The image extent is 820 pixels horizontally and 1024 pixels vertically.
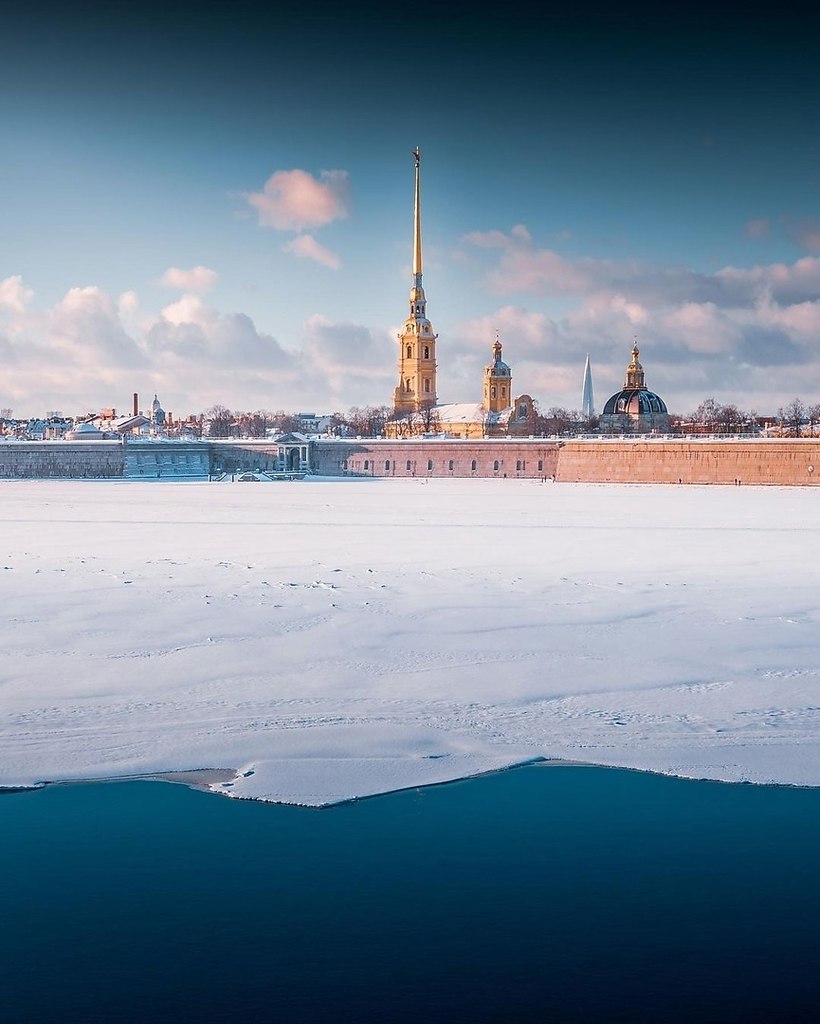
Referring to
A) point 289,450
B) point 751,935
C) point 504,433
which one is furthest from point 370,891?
point 504,433

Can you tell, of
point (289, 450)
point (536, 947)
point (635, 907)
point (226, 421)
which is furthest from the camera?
point (226, 421)

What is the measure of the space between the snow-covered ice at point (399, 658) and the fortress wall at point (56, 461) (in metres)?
43.2

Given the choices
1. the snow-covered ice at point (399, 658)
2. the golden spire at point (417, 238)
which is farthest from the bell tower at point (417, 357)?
the snow-covered ice at point (399, 658)

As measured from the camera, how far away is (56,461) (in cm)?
6328

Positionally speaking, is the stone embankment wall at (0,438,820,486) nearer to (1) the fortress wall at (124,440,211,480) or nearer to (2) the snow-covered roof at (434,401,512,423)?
(1) the fortress wall at (124,440,211,480)

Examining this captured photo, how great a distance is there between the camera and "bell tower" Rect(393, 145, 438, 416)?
332 feet

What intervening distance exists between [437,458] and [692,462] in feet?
54.8

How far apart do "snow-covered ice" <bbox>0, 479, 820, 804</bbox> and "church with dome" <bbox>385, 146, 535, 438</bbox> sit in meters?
70.1

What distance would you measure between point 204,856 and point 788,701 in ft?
17.0

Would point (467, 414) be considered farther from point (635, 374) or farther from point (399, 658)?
point (399, 658)

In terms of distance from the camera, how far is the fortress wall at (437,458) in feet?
204

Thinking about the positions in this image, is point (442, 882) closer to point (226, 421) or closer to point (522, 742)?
point (522, 742)

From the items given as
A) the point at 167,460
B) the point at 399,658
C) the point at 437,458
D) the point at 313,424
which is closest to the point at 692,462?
the point at 437,458

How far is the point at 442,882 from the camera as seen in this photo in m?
6.40
